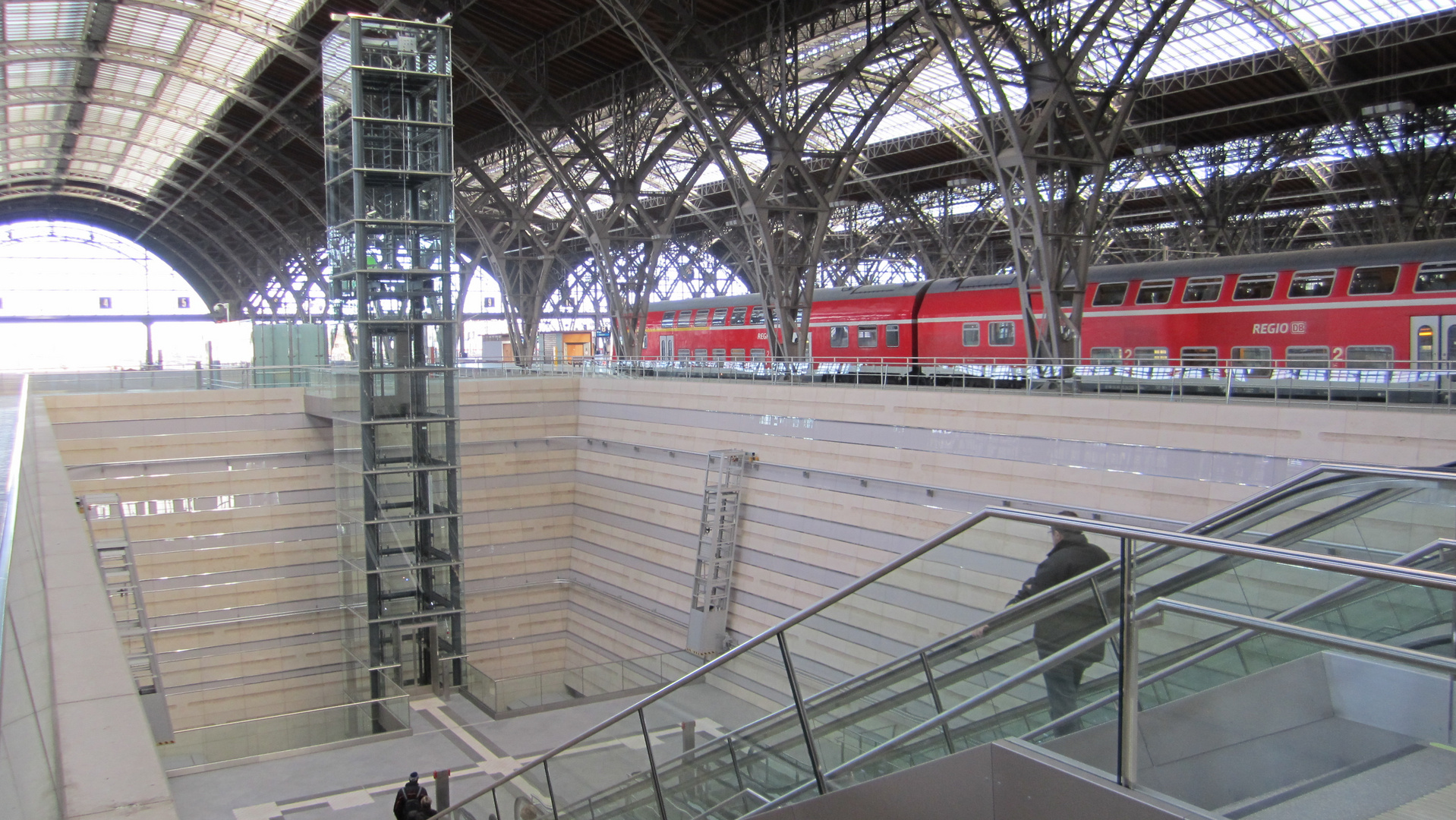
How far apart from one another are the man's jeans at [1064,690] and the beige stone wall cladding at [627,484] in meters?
10.5

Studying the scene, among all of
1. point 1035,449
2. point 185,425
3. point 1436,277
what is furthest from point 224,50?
point 1436,277

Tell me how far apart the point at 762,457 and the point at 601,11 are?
48.4ft

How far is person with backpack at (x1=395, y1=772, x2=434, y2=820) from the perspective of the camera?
40.7ft

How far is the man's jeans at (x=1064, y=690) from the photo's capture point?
12.0ft

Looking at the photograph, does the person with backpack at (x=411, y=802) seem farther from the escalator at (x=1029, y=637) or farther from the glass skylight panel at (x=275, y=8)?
the glass skylight panel at (x=275, y=8)

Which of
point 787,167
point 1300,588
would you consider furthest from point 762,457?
point 1300,588

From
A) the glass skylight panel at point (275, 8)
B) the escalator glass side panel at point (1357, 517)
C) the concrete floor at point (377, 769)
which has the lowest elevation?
the concrete floor at point (377, 769)

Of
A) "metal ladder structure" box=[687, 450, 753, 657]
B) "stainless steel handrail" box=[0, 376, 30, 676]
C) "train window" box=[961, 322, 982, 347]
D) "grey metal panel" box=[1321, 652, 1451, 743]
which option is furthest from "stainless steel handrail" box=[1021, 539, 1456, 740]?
"train window" box=[961, 322, 982, 347]

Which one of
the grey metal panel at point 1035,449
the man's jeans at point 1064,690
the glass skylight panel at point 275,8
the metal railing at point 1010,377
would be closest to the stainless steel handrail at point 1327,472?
the man's jeans at point 1064,690

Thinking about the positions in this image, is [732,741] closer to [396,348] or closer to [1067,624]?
[1067,624]

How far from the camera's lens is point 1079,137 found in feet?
73.0

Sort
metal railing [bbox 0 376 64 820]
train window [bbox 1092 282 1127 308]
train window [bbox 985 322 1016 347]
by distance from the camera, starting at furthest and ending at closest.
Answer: train window [bbox 985 322 1016 347] → train window [bbox 1092 282 1127 308] → metal railing [bbox 0 376 64 820]

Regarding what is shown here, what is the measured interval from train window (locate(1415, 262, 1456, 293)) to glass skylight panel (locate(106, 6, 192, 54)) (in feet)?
124

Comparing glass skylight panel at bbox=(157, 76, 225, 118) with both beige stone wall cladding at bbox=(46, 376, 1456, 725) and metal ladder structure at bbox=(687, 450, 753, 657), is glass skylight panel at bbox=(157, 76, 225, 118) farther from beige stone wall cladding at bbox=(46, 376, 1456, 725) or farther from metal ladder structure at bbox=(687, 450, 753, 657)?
metal ladder structure at bbox=(687, 450, 753, 657)
